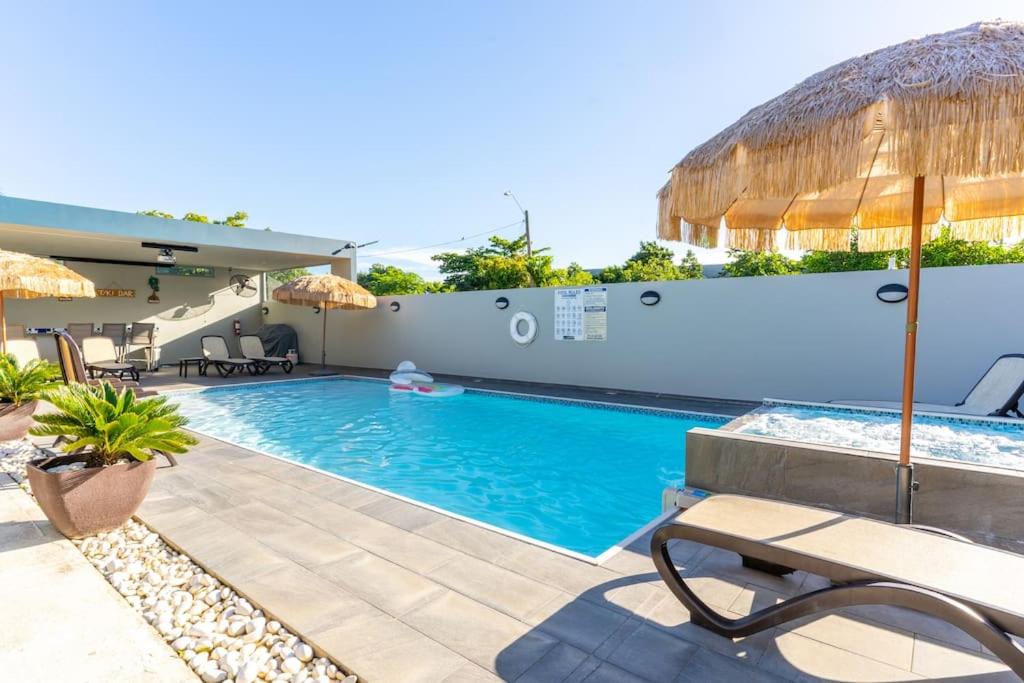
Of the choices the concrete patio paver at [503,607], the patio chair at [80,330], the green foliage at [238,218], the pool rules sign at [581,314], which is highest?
the green foliage at [238,218]

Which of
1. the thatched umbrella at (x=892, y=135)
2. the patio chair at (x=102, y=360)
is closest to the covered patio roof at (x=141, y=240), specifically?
the patio chair at (x=102, y=360)

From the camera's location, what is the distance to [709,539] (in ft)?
6.62

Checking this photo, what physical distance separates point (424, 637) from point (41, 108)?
1624 cm

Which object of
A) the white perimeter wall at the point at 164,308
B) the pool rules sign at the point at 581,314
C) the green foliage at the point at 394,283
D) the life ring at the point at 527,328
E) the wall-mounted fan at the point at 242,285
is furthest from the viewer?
the green foliage at the point at 394,283

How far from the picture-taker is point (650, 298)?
9.08m

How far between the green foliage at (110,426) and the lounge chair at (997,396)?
6109 millimetres

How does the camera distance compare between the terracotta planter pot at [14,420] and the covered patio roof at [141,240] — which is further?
the covered patio roof at [141,240]

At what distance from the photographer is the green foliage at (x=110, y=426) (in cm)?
311

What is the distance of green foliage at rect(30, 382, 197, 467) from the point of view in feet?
10.2

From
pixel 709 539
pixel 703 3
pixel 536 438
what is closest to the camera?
pixel 709 539

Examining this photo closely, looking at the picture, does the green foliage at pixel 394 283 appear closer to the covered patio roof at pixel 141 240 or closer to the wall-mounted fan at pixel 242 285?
the wall-mounted fan at pixel 242 285

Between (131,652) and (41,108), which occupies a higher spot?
(41,108)

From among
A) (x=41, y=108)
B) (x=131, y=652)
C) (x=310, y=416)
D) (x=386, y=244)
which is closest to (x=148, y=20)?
(x=41, y=108)

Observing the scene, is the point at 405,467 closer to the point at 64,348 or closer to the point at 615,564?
the point at 615,564
